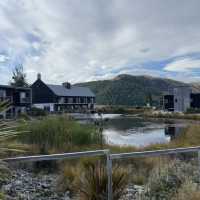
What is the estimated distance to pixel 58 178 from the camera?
A: 4.74 m

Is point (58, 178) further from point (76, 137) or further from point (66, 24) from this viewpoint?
point (66, 24)

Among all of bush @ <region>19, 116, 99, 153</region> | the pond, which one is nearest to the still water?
the pond

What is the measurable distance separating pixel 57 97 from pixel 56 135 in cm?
4586

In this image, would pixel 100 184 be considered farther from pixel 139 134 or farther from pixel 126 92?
pixel 126 92

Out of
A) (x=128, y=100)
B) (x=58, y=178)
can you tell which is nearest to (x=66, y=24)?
(x=58, y=178)

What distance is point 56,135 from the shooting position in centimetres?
790

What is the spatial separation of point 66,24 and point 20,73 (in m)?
51.4

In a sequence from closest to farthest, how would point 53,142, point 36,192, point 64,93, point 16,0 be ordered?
1. point 36,192
2. point 16,0
3. point 53,142
4. point 64,93

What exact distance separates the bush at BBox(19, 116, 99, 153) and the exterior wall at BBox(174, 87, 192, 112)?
46.6 m

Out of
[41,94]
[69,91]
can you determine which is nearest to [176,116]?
[69,91]

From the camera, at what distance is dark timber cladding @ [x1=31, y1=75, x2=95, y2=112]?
172ft

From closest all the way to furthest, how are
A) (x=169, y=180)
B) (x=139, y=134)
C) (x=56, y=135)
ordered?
(x=169, y=180) < (x=56, y=135) < (x=139, y=134)

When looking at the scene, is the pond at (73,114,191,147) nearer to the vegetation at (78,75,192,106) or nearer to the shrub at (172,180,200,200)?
the shrub at (172,180,200,200)

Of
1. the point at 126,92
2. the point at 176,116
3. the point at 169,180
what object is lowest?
the point at 176,116
